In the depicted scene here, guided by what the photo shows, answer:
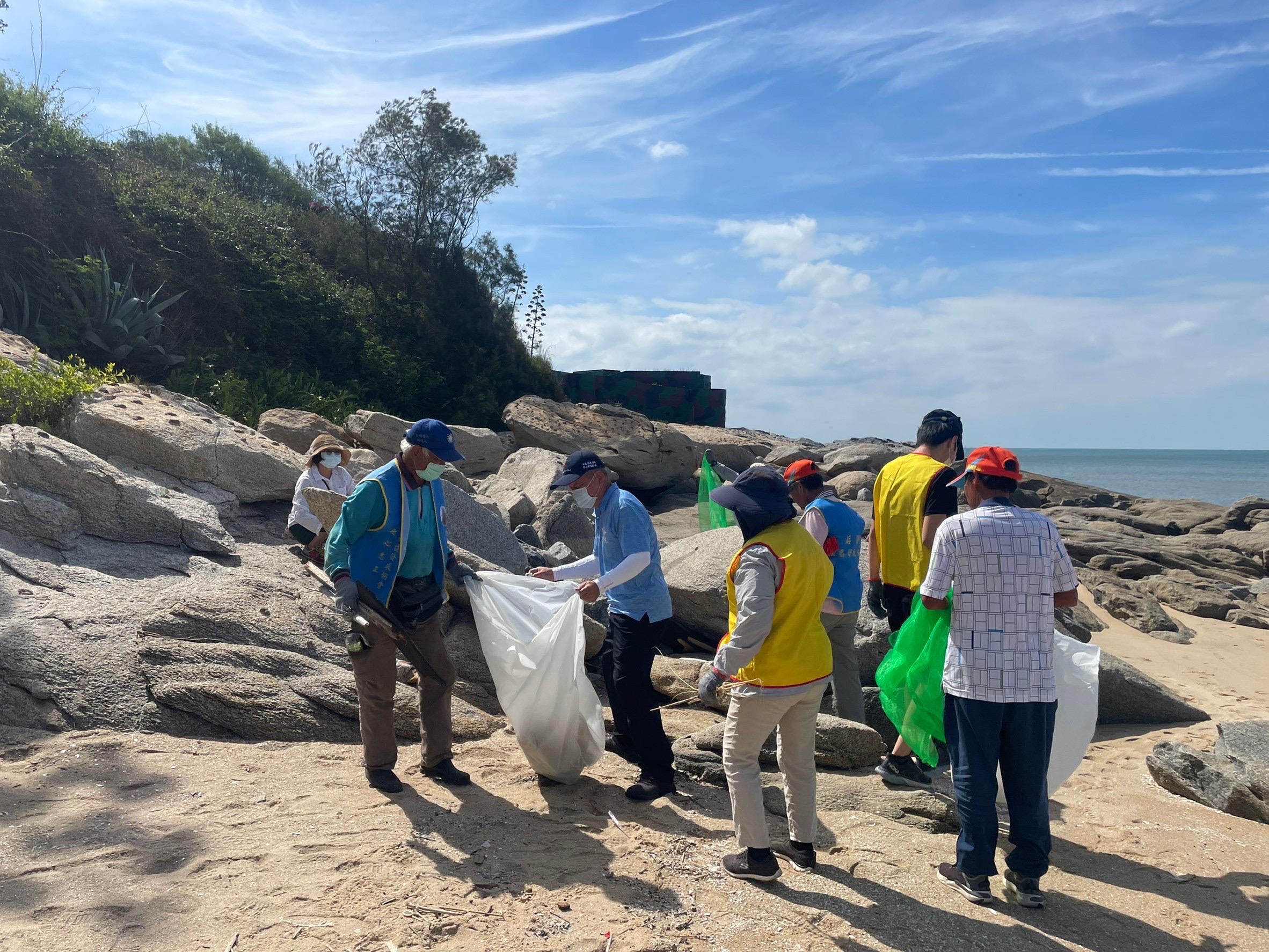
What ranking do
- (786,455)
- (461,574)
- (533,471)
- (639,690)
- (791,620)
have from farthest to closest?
(786,455) → (533,471) → (461,574) → (639,690) → (791,620)

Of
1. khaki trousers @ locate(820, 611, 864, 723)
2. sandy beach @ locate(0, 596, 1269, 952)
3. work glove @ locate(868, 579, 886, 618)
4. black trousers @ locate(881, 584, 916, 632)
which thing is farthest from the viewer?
khaki trousers @ locate(820, 611, 864, 723)

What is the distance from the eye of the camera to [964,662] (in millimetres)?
3330

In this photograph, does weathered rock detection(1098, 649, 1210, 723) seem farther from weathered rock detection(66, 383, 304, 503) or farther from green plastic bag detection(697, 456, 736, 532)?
weathered rock detection(66, 383, 304, 503)

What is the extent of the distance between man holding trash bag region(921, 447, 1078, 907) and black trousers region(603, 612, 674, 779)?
4.66ft

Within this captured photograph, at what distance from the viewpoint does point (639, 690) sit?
431 cm

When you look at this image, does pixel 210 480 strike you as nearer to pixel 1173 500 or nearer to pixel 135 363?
pixel 135 363

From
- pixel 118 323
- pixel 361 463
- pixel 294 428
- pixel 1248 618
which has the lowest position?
pixel 1248 618

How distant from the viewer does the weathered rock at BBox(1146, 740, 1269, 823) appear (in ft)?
14.6

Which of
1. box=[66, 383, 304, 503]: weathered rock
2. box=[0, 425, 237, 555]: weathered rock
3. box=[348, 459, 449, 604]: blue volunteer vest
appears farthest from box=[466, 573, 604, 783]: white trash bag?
box=[66, 383, 304, 503]: weathered rock

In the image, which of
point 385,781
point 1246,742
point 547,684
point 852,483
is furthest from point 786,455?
point 385,781

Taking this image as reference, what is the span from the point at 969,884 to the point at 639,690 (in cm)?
165

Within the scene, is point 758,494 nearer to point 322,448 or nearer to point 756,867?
point 756,867

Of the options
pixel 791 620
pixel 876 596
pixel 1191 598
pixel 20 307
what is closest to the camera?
pixel 791 620

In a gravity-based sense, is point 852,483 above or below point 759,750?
above
